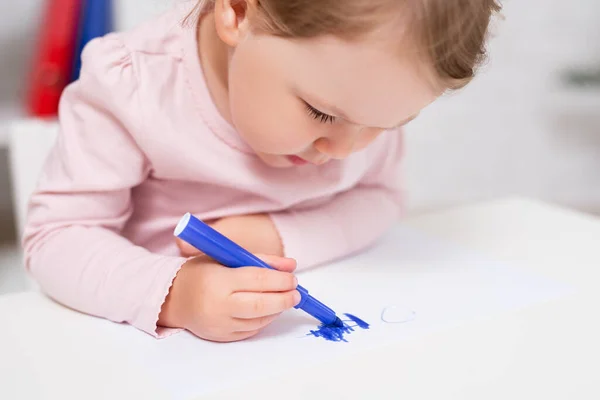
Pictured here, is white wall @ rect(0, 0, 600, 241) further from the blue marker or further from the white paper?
the blue marker

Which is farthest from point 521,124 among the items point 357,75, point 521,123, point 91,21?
point 357,75

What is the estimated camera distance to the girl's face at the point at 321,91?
0.44 meters

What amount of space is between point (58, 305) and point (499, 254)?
1.26 feet

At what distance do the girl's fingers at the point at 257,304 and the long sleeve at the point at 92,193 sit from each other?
7 cm

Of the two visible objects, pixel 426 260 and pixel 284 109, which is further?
pixel 426 260

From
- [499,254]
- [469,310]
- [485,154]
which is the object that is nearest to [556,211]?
[499,254]

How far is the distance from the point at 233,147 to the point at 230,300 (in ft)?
0.60

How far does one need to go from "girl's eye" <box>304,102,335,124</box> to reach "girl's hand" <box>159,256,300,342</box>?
0.36 ft

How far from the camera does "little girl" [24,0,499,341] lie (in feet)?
1.44

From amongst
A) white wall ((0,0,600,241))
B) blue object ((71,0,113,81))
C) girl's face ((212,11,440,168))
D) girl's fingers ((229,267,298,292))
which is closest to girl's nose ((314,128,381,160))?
girl's face ((212,11,440,168))

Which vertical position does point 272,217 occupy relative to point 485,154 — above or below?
above

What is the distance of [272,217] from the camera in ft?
2.06

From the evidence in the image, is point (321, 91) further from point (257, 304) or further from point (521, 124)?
point (521, 124)

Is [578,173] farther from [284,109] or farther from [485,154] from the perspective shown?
[284,109]
